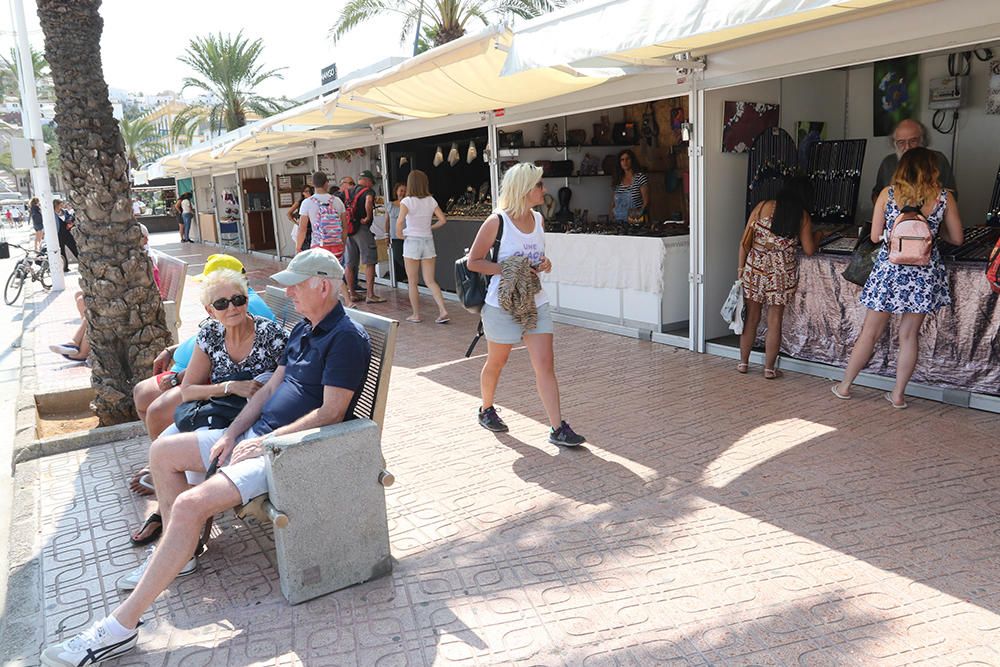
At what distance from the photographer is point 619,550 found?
3.46 meters

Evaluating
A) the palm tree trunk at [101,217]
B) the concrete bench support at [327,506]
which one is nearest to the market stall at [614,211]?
the palm tree trunk at [101,217]

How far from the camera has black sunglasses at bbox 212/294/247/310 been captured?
363 cm

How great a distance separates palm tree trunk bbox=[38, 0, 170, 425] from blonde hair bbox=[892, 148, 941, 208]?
17.1 feet

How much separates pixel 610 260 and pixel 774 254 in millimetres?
2288

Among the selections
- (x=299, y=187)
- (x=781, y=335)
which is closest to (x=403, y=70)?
(x=781, y=335)

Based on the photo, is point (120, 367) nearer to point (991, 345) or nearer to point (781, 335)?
point (781, 335)

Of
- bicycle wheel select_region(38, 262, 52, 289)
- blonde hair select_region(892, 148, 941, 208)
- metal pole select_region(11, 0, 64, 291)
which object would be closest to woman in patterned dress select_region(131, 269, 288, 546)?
blonde hair select_region(892, 148, 941, 208)

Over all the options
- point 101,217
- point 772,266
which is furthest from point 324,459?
point 772,266

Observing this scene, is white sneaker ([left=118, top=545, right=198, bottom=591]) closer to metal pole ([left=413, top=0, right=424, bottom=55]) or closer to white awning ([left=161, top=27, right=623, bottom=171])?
white awning ([left=161, top=27, right=623, bottom=171])

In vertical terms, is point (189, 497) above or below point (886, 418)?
above

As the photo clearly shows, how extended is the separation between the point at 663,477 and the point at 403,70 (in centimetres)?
464

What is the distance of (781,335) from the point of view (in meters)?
6.32

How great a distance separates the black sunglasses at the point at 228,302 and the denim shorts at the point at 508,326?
1.55m

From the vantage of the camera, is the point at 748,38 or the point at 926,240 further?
the point at 748,38
